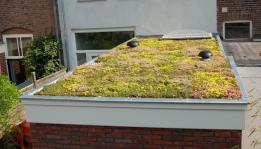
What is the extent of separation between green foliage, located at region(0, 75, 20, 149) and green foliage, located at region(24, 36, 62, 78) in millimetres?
4408

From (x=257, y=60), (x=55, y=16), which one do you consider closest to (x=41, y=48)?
(x=55, y=16)

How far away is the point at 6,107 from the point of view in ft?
24.4

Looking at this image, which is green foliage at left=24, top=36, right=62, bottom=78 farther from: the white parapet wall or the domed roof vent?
the white parapet wall

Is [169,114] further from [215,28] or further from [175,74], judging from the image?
[215,28]

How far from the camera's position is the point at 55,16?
42.2 feet

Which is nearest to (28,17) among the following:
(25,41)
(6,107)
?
(25,41)

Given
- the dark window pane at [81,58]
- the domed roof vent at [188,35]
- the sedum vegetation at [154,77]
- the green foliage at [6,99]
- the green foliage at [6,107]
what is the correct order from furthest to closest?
the dark window pane at [81,58] → the domed roof vent at [188,35] → the green foliage at [6,99] → the green foliage at [6,107] → the sedum vegetation at [154,77]

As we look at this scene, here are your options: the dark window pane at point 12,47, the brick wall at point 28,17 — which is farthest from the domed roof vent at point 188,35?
the dark window pane at point 12,47

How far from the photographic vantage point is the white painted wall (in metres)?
11.9

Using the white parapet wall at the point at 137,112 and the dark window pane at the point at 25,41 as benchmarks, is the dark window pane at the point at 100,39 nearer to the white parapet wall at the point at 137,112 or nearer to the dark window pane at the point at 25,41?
the dark window pane at the point at 25,41

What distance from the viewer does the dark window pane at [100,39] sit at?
41.8 ft

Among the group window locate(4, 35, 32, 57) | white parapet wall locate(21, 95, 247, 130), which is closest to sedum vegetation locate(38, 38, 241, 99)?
white parapet wall locate(21, 95, 247, 130)

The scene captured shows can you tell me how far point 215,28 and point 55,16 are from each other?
5.67m

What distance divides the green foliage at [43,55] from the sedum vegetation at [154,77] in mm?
5548
